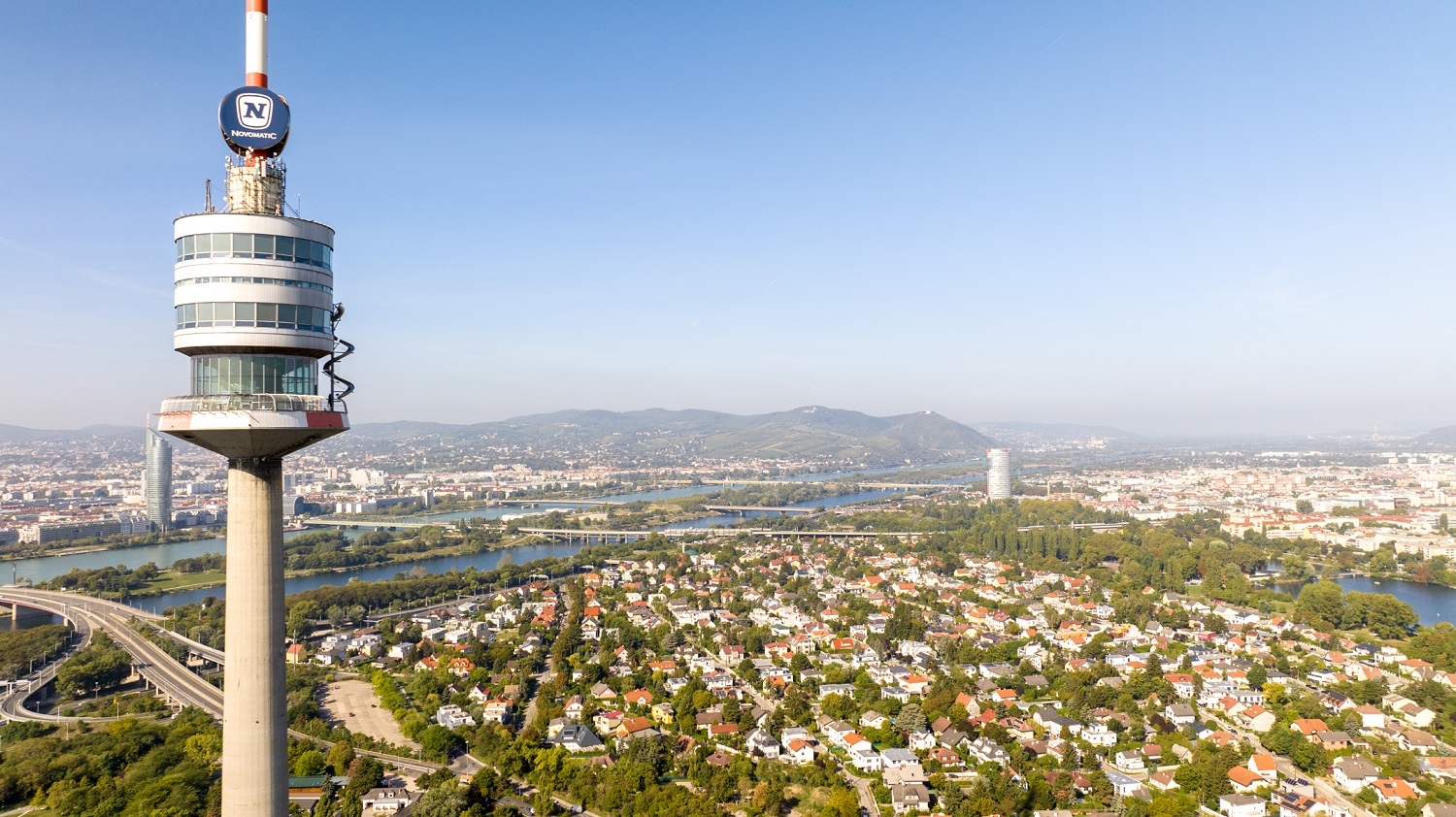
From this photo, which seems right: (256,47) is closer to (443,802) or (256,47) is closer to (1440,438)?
(443,802)

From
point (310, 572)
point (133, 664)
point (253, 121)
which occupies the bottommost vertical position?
point (310, 572)

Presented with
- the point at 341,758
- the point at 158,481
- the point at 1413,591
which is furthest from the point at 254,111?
the point at 158,481

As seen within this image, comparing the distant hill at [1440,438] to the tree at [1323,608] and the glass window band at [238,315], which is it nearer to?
the tree at [1323,608]

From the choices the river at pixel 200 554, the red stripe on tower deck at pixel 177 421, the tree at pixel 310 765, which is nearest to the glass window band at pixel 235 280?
the red stripe on tower deck at pixel 177 421

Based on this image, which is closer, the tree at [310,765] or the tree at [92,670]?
the tree at [310,765]

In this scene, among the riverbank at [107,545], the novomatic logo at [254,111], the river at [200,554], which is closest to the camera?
the novomatic logo at [254,111]

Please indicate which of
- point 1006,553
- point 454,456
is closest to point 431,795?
point 1006,553
